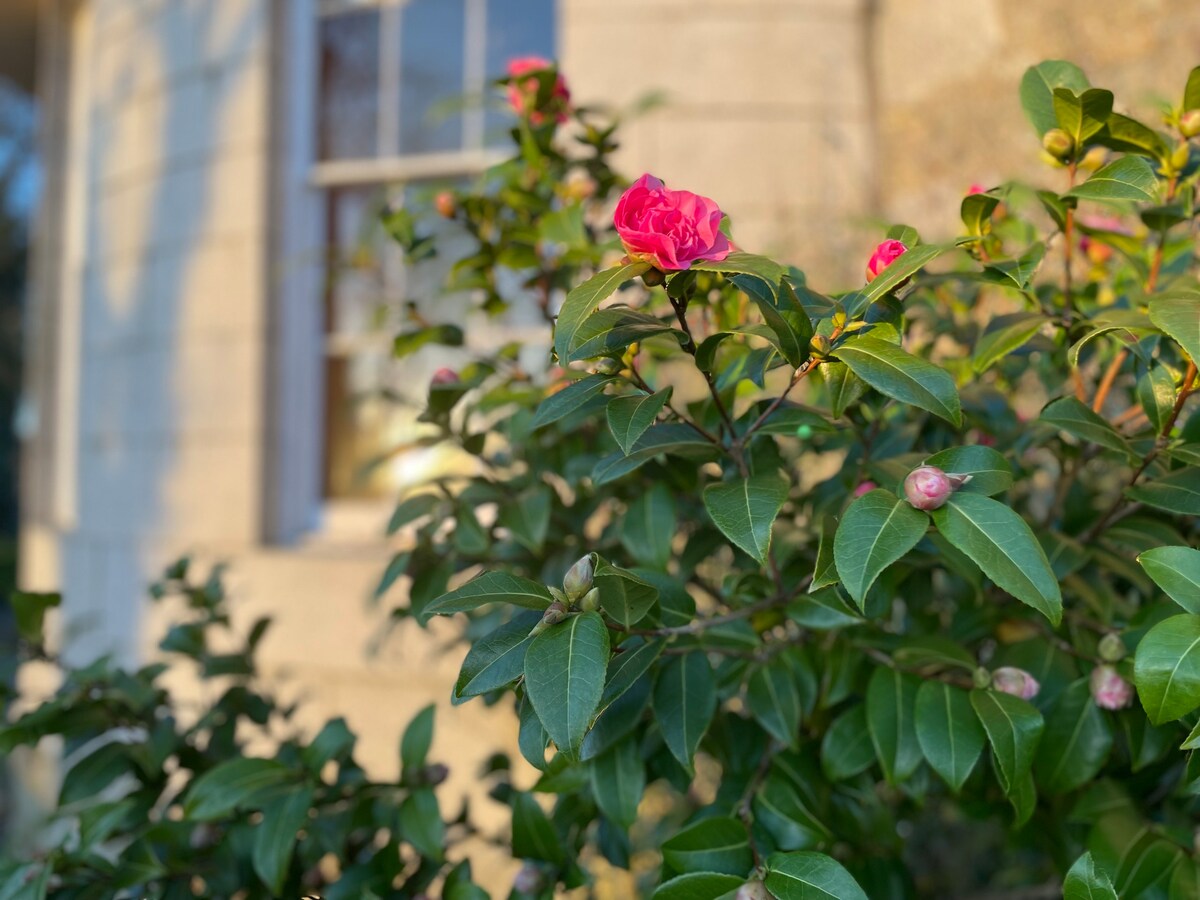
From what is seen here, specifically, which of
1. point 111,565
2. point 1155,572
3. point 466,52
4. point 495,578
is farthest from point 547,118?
point 111,565

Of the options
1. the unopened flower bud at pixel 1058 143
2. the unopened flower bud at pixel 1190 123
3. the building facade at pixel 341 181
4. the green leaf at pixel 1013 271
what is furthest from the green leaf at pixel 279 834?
the building facade at pixel 341 181

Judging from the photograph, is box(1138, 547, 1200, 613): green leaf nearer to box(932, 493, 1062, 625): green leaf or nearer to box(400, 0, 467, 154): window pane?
box(932, 493, 1062, 625): green leaf

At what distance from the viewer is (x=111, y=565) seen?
11.0 feet

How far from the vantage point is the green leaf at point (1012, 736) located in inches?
29.4

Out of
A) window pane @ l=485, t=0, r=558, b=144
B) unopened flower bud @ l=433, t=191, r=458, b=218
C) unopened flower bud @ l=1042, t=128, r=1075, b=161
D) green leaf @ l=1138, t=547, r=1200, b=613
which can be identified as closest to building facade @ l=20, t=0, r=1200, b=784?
window pane @ l=485, t=0, r=558, b=144

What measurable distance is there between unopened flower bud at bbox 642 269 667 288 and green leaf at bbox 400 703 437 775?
0.57 m

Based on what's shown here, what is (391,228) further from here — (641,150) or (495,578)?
(641,150)

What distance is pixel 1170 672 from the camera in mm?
629

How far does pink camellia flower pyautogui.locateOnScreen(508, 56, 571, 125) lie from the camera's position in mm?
1212

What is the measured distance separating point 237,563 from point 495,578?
2.50 m

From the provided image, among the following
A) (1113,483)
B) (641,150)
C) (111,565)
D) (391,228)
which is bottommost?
(111,565)

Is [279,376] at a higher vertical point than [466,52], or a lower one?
lower

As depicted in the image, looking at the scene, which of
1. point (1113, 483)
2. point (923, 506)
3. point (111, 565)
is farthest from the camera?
point (111, 565)

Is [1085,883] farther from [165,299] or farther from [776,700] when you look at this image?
[165,299]
